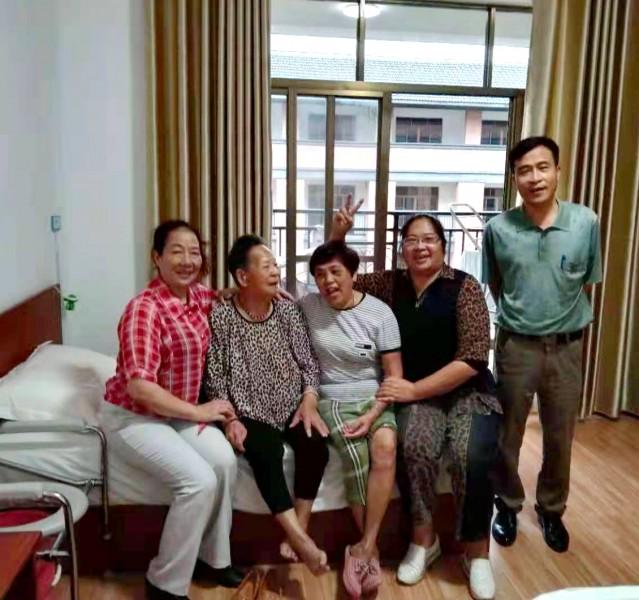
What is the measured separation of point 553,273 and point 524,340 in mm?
278

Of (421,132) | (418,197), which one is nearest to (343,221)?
(421,132)

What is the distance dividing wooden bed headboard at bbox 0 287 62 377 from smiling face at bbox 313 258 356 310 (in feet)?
3.90

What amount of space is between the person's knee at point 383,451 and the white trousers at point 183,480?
48 cm

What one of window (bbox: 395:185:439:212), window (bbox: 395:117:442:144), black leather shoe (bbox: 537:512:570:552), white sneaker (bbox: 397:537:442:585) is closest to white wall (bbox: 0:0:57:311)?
white sneaker (bbox: 397:537:442:585)

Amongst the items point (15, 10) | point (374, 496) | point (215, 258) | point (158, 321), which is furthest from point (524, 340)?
point (15, 10)

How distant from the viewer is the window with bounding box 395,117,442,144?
5.13 metres

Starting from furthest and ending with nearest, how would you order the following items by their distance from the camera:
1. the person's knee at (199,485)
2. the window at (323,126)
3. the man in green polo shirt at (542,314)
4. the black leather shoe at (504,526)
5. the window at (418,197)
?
the window at (418,197) → the window at (323,126) → the black leather shoe at (504,526) → the man in green polo shirt at (542,314) → the person's knee at (199,485)

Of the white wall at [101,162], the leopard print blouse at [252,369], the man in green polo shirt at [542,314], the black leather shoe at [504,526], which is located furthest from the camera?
the white wall at [101,162]

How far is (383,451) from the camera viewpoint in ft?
6.45

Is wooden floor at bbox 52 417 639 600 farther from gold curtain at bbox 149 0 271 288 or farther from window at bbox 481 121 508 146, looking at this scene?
window at bbox 481 121 508 146

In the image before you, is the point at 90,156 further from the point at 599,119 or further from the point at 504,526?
the point at 599,119

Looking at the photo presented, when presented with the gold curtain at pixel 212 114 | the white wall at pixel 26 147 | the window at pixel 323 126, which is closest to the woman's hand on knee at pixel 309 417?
the white wall at pixel 26 147

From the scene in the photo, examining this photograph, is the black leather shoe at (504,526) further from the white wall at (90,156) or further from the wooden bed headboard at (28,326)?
the white wall at (90,156)

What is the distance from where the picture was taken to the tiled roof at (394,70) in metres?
3.34
